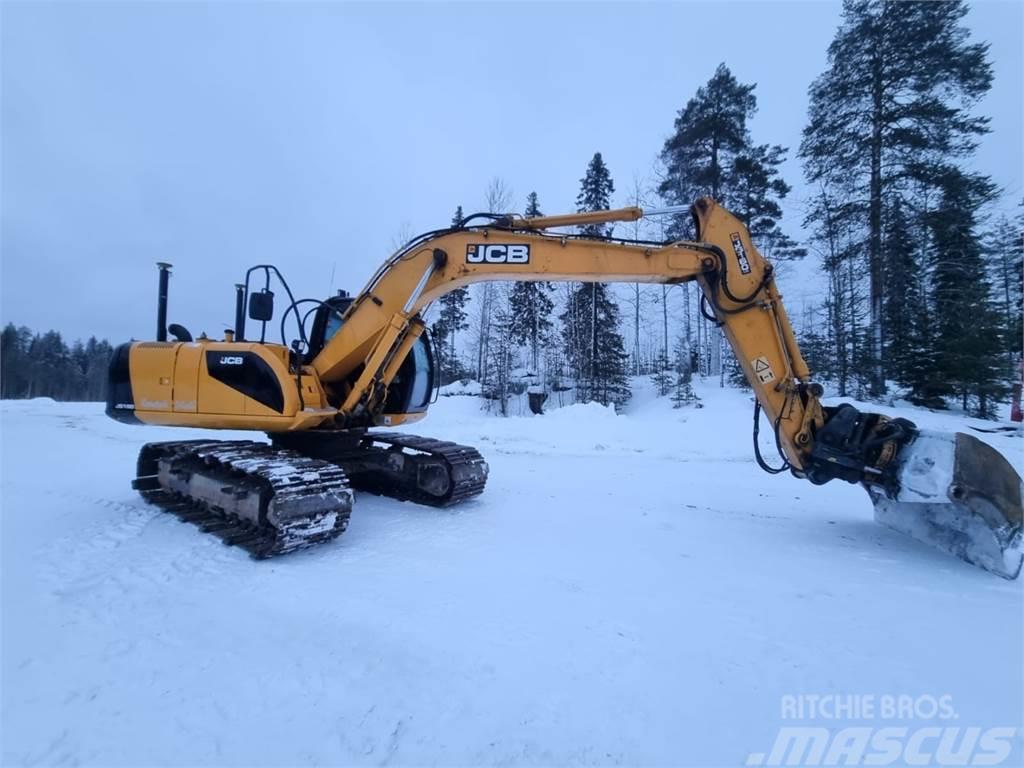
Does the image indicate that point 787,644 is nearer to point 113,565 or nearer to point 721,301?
point 721,301

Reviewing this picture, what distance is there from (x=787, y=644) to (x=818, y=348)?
60.1ft

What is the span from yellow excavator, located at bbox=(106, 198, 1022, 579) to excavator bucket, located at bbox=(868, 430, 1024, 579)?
1 centimetres

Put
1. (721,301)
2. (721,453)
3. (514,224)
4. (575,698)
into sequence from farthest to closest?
(721,453)
(514,224)
(721,301)
(575,698)

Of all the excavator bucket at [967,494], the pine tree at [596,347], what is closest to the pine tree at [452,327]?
the pine tree at [596,347]

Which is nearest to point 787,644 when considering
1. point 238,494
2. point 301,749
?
point 301,749

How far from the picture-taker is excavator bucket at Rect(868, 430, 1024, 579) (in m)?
3.76

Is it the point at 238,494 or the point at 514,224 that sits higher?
the point at 514,224

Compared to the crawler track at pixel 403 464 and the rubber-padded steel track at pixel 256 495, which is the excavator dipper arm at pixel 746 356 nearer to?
the crawler track at pixel 403 464

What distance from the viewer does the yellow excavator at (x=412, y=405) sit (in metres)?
4.00

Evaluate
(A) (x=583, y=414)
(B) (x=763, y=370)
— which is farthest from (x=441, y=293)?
(A) (x=583, y=414)

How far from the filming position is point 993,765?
1.92 metres

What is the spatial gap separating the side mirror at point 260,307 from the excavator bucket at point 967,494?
6002mm

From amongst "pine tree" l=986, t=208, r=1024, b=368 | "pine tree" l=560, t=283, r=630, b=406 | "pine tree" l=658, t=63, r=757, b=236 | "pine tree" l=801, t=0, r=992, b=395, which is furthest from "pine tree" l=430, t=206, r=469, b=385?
"pine tree" l=986, t=208, r=1024, b=368

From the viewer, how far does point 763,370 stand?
15.9 feet
